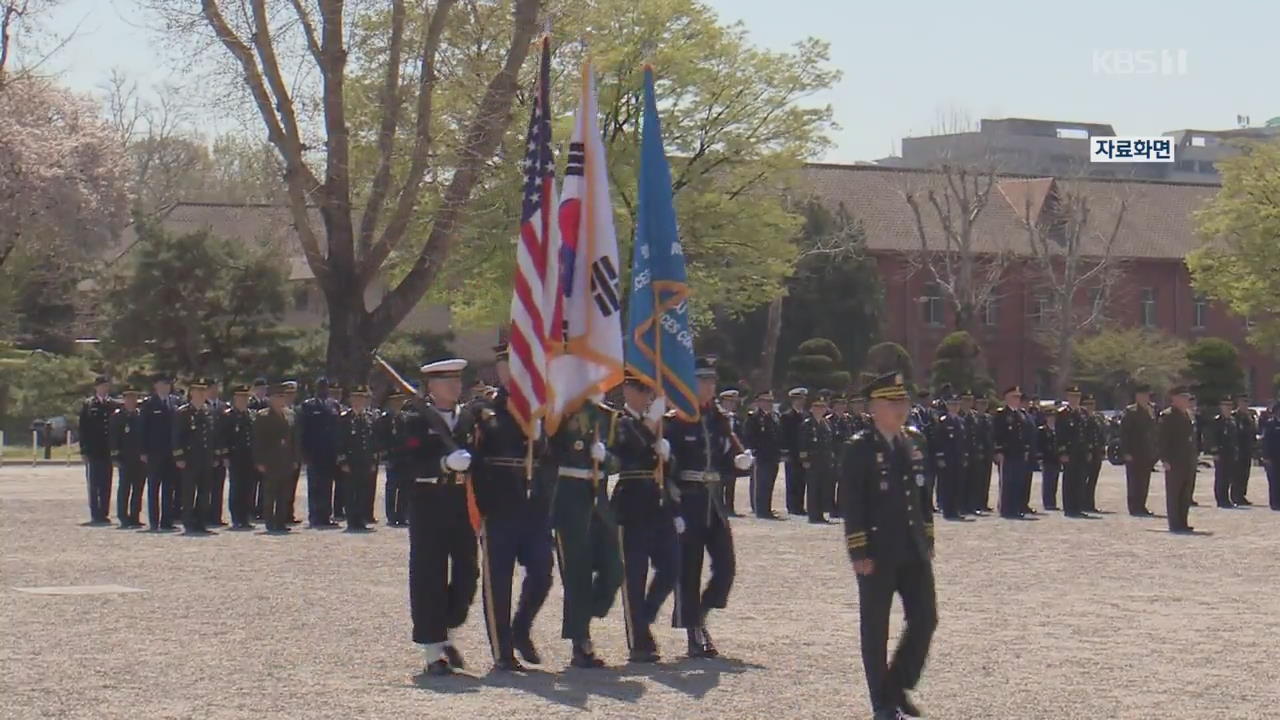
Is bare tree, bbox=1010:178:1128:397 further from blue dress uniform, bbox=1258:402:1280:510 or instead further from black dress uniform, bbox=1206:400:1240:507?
blue dress uniform, bbox=1258:402:1280:510

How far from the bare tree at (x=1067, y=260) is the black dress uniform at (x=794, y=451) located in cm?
3891

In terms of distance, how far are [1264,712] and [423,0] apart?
2540cm

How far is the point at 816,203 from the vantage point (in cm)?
6203

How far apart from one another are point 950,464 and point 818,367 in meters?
30.1

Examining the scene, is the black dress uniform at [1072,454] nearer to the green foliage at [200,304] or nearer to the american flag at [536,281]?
the american flag at [536,281]

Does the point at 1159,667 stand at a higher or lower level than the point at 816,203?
lower

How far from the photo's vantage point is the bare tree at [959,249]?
65.4 metres

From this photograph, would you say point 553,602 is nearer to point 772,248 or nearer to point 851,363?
point 772,248

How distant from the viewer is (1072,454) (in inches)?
1059

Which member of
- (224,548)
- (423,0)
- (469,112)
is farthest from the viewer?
(469,112)

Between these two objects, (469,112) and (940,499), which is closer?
(940,499)

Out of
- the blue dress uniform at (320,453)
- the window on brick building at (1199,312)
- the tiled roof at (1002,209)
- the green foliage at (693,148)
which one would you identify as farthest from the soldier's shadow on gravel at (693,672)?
the window on brick building at (1199,312)

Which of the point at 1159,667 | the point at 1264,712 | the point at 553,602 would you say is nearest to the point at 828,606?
the point at 553,602

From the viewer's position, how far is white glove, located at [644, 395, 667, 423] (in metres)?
11.7
